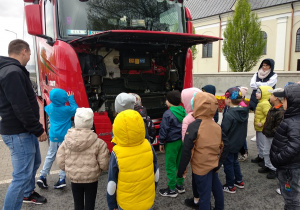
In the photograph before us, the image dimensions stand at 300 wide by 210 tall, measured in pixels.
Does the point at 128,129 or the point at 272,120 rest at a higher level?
the point at 128,129

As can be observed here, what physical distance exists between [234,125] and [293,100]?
37.3 inches

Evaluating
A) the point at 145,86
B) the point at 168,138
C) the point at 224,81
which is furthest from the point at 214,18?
the point at 168,138

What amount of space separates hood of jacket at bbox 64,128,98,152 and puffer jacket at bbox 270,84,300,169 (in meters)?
1.97

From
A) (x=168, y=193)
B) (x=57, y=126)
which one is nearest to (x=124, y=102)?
(x=57, y=126)

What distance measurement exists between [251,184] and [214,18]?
88.3 ft

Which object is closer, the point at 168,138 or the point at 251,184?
the point at 168,138

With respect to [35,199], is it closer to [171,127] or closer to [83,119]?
[83,119]

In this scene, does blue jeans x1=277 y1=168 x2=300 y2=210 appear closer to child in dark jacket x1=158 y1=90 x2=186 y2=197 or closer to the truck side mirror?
child in dark jacket x1=158 y1=90 x2=186 y2=197

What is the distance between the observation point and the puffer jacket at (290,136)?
249 centimetres

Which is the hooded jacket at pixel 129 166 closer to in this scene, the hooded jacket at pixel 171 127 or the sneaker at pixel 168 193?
the hooded jacket at pixel 171 127

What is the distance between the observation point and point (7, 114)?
8.61ft

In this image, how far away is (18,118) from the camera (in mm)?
2543

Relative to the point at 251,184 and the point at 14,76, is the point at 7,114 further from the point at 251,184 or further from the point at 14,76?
the point at 251,184

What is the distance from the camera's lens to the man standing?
2.49 metres
